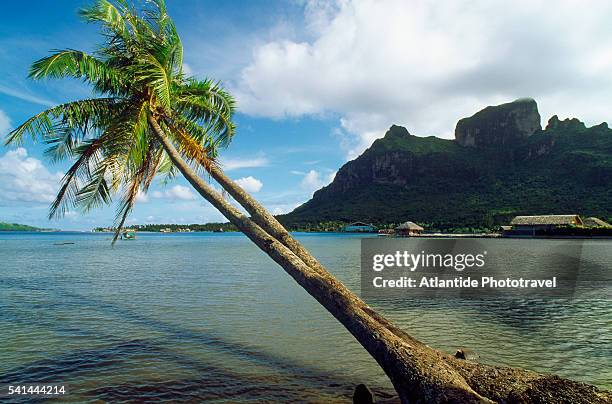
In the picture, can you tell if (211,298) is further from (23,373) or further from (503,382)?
(503,382)

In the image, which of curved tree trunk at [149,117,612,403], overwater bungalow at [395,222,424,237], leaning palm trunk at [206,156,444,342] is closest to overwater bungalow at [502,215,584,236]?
overwater bungalow at [395,222,424,237]

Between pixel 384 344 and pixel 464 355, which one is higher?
pixel 384 344

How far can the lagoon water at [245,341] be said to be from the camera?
6.26 m

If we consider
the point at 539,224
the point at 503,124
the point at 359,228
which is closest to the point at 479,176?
the point at 503,124

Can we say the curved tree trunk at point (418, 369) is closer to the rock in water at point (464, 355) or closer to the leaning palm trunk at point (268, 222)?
the leaning palm trunk at point (268, 222)

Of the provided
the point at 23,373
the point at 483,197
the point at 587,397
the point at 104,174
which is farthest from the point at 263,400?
the point at 483,197

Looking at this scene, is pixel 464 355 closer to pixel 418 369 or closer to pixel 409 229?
pixel 418 369

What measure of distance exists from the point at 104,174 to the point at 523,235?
77.9m

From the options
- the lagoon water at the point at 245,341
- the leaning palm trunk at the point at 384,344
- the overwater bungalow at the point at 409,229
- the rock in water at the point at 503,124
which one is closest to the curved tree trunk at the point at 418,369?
the leaning palm trunk at the point at 384,344

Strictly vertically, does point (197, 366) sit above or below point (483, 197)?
below

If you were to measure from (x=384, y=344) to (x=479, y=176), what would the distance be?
138298 millimetres

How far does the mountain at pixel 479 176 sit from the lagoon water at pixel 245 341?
86543mm

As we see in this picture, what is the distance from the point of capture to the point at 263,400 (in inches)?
222

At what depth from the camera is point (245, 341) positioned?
8.73 meters
